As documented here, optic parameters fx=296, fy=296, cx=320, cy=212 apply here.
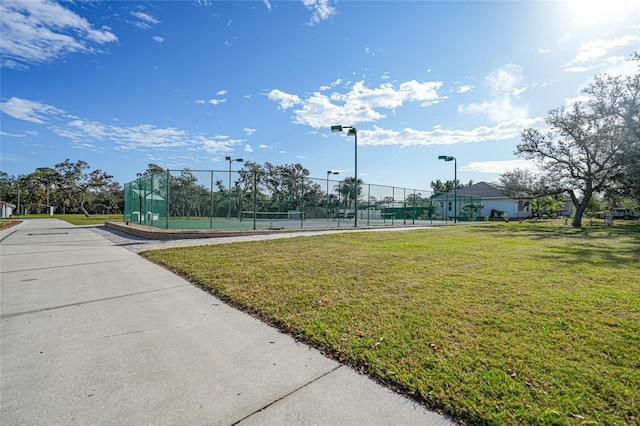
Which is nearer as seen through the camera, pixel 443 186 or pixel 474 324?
pixel 474 324

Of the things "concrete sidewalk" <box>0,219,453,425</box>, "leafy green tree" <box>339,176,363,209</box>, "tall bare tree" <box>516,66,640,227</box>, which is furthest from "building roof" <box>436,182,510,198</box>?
"concrete sidewalk" <box>0,219,453,425</box>

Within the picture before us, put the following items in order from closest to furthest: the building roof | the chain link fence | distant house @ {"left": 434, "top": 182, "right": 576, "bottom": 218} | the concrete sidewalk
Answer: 1. the concrete sidewalk
2. the chain link fence
3. distant house @ {"left": 434, "top": 182, "right": 576, "bottom": 218}
4. the building roof

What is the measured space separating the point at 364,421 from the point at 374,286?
284 cm

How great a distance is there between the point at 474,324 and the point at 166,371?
2.92 meters

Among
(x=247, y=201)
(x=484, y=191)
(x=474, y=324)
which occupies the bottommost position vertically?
(x=474, y=324)

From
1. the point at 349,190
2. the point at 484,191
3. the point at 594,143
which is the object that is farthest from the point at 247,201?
the point at 484,191

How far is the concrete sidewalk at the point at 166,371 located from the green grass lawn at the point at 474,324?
0.29 m

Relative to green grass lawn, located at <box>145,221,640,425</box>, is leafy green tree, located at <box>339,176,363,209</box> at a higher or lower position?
higher

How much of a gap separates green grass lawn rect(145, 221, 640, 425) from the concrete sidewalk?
0.94 feet

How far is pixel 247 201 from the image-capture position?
50.6 feet

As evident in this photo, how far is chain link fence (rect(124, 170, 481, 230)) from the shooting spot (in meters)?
14.0

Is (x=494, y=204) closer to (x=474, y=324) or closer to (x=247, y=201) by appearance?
(x=247, y=201)

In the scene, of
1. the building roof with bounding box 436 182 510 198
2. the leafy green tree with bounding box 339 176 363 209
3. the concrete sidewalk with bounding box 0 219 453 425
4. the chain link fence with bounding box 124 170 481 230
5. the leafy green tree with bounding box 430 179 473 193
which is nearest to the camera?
the concrete sidewalk with bounding box 0 219 453 425

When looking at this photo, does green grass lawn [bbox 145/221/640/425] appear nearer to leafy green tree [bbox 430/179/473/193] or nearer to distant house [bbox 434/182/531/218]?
distant house [bbox 434/182/531/218]
